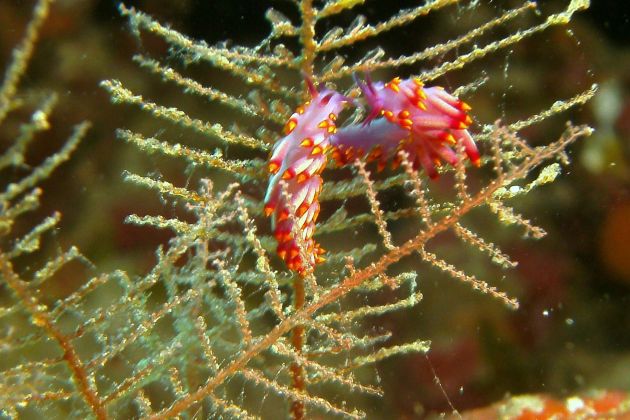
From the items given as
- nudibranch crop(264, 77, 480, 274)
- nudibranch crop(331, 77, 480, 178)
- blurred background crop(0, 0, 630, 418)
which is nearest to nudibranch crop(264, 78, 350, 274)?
nudibranch crop(264, 77, 480, 274)

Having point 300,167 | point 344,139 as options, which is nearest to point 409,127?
point 344,139

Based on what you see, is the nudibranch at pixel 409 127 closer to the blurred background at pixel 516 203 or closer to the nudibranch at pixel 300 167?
the nudibranch at pixel 300 167

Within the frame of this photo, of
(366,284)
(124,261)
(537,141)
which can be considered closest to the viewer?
(366,284)

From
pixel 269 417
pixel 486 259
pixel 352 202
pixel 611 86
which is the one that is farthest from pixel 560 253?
pixel 269 417

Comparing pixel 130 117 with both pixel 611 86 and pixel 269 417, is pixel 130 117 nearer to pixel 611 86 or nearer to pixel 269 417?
pixel 269 417

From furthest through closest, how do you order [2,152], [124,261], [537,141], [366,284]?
[537,141], [124,261], [2,152], [366,284]

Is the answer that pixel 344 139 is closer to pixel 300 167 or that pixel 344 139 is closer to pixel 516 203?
pixel 300 167
